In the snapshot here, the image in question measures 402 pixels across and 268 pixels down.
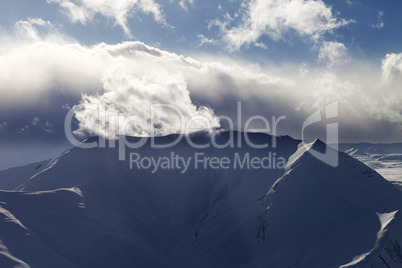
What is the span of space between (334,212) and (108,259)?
72.1m

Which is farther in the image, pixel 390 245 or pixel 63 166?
pixel 63 166

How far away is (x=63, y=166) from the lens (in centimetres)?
18438

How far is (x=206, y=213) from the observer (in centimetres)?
15888

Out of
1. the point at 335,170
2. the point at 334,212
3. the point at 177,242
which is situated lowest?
the point at 177,242

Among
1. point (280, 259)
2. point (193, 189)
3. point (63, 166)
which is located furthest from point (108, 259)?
point (63, 166)

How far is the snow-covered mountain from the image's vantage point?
93562 millimetres

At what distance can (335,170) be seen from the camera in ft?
437

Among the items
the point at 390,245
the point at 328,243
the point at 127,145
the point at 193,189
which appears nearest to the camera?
the point at 390,245

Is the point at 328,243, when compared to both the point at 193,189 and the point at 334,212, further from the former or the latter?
the point at 193,189

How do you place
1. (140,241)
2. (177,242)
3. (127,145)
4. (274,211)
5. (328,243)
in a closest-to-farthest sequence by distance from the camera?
(328,243) → (274,211) → (140,241) → (177,242) → (127,145)

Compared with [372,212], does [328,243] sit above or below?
below

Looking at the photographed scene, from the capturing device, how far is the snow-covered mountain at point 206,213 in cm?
9356

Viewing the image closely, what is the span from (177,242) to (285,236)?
173 feet

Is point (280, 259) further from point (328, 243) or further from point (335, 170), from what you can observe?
point (335, 170)
